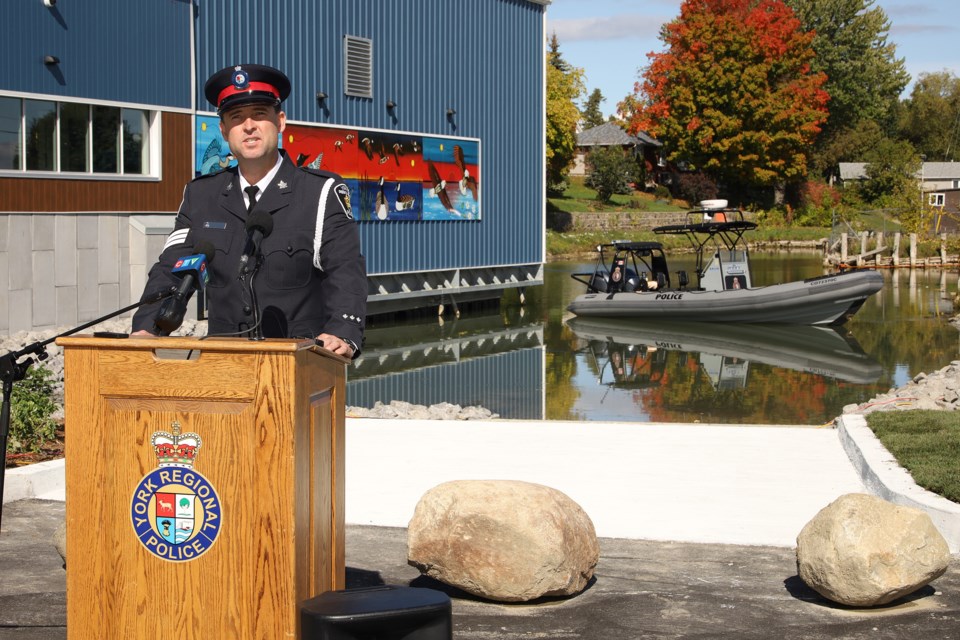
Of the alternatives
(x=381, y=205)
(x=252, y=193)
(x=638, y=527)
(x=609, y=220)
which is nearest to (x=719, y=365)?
(x=381, y=205)

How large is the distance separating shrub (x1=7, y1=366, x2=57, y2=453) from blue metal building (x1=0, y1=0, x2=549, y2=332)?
892 centimetres

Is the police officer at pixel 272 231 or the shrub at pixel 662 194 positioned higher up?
the shrub at pixel 662 194

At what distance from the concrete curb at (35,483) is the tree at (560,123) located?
50.4 meters

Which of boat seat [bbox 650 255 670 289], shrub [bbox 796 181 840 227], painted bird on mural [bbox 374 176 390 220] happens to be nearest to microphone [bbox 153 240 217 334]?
painted bird on mural [bbox 374 176 390 220]

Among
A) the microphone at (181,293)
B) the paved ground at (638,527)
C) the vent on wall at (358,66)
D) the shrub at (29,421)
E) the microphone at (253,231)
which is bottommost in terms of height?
the paved ground at (638,527)

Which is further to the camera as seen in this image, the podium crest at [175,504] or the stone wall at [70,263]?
the stone wall at [70,263]

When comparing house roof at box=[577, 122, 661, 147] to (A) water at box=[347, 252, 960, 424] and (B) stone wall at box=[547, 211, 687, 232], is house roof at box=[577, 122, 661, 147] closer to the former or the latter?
(B) stone wall at box=[547, 211, 687, 232]

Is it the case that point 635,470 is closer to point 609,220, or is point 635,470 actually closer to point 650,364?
point 650,364

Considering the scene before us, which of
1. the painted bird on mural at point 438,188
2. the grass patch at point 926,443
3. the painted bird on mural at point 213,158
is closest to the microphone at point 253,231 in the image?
the grass patch at point 926,443

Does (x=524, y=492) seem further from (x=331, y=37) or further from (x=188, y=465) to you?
(x=331, y=37)

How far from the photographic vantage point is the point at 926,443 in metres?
7.64

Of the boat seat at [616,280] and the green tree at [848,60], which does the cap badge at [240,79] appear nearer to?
the boat seat at [616,280]

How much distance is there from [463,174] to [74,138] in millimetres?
9841

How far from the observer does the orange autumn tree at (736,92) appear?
5778cm
